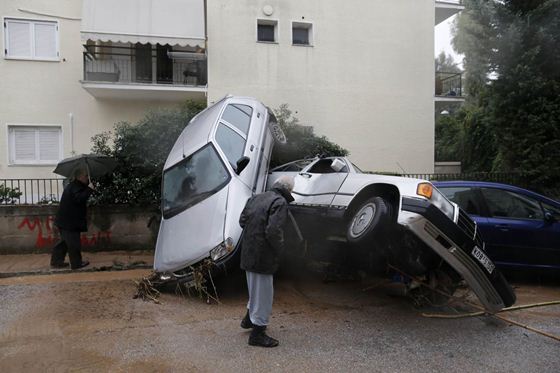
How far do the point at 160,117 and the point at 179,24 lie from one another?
5371mm

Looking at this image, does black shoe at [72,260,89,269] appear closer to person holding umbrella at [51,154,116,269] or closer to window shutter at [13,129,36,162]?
person holding umbrella at [51,154,116,269]

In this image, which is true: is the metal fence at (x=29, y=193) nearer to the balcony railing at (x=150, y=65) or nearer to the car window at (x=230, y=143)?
the car window at (x=230, y=143)

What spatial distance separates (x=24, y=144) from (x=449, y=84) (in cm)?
1494

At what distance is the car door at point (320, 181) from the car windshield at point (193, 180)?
1.08m

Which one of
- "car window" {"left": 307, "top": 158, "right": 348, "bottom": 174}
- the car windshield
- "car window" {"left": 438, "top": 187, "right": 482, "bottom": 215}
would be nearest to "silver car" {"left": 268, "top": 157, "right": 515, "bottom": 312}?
"car window" {"left": 307, "top": 158, "right": 348, "bottom": 174}

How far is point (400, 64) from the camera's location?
1561 centimetres

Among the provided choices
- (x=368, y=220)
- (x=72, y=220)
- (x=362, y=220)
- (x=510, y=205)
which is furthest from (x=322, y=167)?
(x=72, y=220)

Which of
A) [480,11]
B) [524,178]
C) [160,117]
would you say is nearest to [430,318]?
[160,117]

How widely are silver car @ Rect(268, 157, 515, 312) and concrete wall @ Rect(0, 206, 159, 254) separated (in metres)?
4.31

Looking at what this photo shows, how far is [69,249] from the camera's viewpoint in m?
7.54

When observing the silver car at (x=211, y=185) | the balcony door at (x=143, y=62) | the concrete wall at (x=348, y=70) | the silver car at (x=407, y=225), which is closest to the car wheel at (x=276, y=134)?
the silver car at (x=211, y=185)

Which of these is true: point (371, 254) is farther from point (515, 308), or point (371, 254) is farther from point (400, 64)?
point (400, 64)

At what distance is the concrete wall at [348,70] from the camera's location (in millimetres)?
14273

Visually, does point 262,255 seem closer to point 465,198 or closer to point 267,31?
point 465,198
